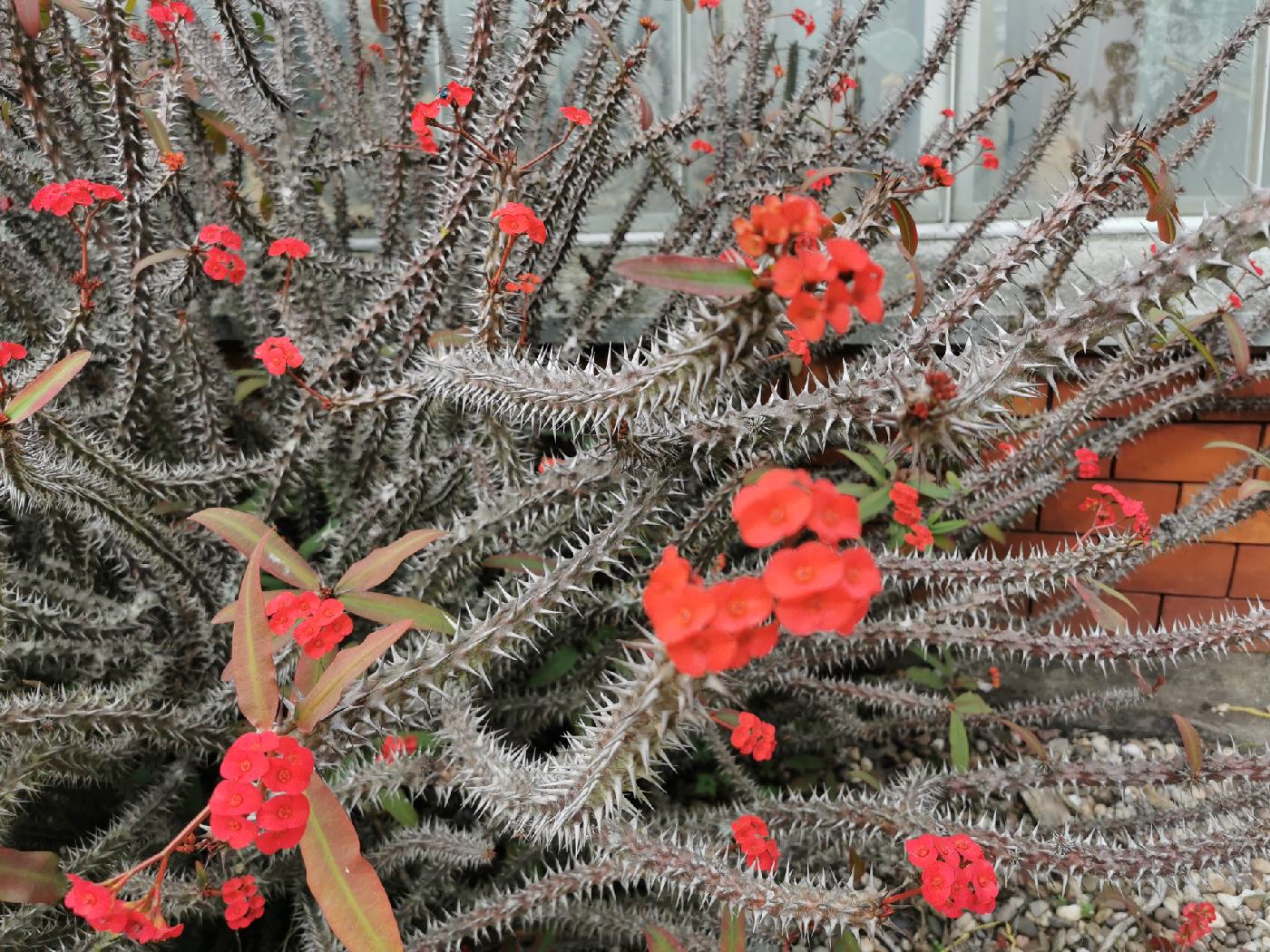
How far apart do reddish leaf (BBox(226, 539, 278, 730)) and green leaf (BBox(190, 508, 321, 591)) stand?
0.38 feet

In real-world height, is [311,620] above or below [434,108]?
below

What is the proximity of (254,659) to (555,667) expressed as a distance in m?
0.81

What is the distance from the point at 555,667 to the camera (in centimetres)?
161

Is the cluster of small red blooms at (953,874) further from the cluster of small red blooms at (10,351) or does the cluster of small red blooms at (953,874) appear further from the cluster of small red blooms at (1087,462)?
the cluster of small red blooms at (10,351)

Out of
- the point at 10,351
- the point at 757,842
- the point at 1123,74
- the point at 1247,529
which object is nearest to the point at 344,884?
the point at 757,842

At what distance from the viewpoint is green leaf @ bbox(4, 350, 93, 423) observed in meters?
0.96

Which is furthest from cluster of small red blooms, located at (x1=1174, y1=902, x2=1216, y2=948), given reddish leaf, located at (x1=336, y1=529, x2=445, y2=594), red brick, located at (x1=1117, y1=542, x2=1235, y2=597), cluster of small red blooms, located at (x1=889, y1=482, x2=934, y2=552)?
reddish leaf, located at (x1=336, y1=529, x2=445, y2=594)

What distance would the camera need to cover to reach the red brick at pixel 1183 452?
82.8 inches

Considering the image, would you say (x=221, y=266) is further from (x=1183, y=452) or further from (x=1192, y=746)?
(x=1183, y=452)

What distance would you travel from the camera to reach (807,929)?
105 cm

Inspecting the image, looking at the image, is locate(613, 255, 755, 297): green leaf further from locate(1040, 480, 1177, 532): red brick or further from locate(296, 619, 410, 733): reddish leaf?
locate(1040, 480, 1177, 532): red brick

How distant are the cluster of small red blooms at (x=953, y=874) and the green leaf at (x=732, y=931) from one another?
232mm

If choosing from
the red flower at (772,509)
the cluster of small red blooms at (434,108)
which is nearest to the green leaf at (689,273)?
the red flower at (772,509)

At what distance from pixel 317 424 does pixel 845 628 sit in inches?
49.4
